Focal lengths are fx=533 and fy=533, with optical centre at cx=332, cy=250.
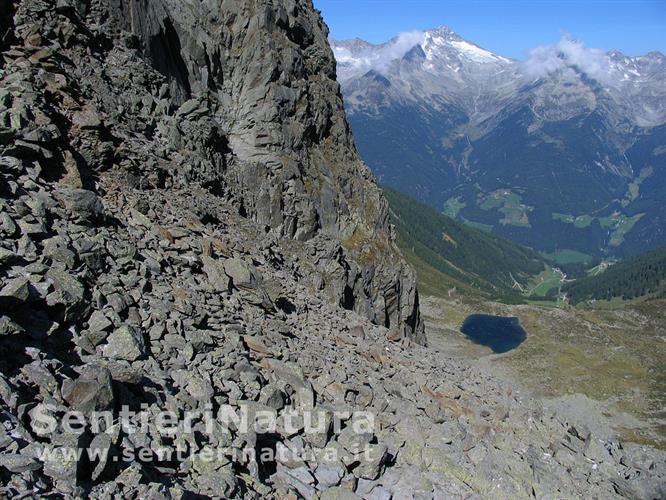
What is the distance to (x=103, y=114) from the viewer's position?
32.8 metres

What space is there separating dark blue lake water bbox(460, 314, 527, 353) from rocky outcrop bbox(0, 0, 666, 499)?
135 metres

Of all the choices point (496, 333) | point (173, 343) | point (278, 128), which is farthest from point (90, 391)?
point (496, 333)

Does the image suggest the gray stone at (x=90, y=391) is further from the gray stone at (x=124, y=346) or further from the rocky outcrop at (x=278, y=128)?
the rocky outcrop at (x=278, y=128)

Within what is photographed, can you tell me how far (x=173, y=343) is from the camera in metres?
20.1

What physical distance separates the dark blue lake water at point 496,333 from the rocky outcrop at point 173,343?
135190mm

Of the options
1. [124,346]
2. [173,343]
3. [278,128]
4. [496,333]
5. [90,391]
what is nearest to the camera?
[90,391]

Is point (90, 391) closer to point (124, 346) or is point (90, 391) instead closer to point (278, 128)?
point (124, 346)

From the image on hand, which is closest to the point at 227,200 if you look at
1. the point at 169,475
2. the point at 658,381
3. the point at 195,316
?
the point at 195,316

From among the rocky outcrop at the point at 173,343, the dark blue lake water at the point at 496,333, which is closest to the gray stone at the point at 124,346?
the rocky outcrop at the point at 173,343

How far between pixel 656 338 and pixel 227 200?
610 ft

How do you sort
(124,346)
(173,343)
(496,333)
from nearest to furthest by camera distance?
(124,346), (173,343), (496,333)

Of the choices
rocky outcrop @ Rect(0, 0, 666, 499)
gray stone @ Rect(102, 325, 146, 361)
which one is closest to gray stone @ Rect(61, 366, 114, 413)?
rocky outcrop @ Rect(0, 0, 666, 499)

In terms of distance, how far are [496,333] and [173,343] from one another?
586 feet

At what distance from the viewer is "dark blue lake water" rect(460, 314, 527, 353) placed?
172 m
